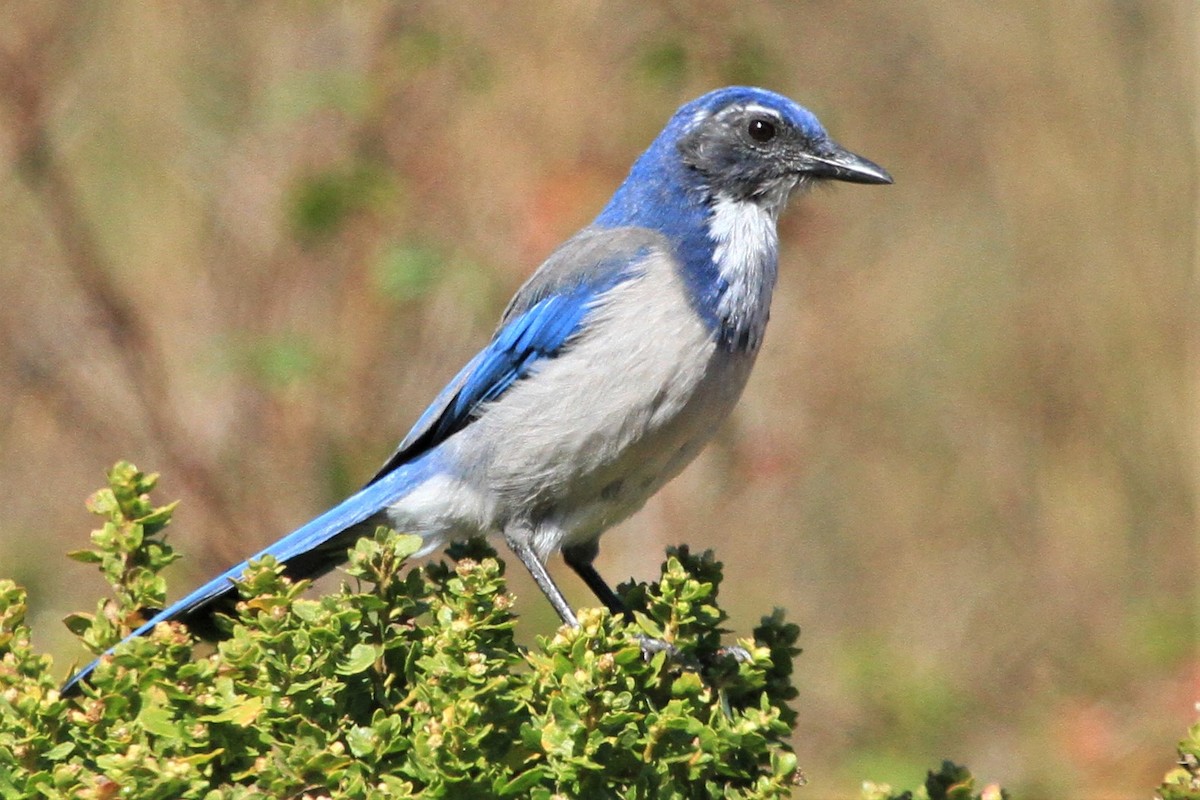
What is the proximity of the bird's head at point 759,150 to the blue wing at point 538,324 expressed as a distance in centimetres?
35

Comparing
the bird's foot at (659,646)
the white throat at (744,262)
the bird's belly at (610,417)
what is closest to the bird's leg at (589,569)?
the bird's belly at (610,417)

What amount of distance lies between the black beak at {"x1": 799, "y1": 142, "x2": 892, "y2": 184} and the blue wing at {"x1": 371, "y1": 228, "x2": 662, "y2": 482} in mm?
588

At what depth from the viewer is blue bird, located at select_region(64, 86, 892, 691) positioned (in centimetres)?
418

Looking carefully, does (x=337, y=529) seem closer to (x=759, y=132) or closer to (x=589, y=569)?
(x=589, y=569)

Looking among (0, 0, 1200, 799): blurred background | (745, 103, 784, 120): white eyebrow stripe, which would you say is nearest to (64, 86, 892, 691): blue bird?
(745, 103, 784, 120): white eyebrow stripe

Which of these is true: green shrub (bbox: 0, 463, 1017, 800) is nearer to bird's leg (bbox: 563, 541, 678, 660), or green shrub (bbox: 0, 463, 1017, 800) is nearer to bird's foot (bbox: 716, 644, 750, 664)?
bird's foot (bbox: 716, 644, 750, 664)

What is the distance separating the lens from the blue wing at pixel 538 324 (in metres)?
4.42

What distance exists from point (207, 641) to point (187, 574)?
127 inches

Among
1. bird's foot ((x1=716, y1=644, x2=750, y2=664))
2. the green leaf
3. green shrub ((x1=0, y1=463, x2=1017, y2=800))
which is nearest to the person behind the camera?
green shrub ((x1=0, y1=463, x2=1017, y2=800))

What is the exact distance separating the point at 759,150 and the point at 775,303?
2.90m

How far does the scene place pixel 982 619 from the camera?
808cm

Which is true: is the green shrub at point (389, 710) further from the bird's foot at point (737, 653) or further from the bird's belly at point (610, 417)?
the bird's belly at point (610, 417)

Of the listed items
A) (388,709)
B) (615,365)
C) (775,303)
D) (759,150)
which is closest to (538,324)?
(615,365)

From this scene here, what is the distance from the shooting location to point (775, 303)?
758 cm
